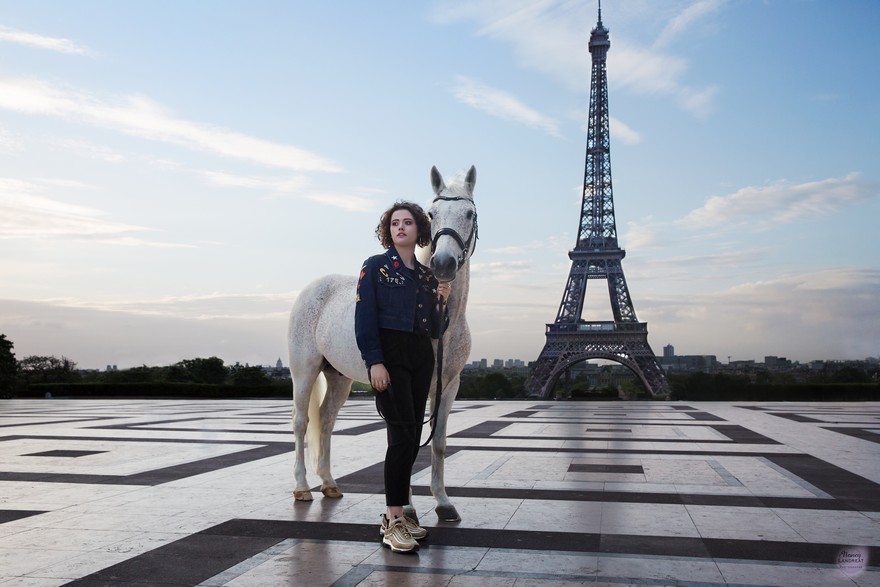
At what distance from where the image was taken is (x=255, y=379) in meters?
42.1

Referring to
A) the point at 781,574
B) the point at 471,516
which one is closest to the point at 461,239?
the point at 471,516

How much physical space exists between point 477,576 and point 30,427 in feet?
31.7

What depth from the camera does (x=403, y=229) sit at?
12.1 feet

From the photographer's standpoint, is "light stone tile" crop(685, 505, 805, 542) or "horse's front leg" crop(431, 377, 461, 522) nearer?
"light stone tile" crop(685, 505, 805, 542)

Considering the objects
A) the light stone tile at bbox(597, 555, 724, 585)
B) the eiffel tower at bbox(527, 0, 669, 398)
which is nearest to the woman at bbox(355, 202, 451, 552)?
the light stone tile at bbox(597, 555, 724, 585)

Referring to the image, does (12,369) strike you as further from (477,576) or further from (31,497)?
(477,576)

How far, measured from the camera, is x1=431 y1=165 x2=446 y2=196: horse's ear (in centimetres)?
372

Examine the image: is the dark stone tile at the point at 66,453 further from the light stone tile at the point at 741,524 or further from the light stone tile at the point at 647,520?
the light stone tile at the point at 741,524

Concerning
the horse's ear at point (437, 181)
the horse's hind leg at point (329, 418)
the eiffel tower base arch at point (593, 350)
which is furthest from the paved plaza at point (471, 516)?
the eiffel tower base arch at point (593, 350)

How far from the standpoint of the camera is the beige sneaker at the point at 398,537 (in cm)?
330

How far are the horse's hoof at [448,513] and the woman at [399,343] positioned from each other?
0.41 meters

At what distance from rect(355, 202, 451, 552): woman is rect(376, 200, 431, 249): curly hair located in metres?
0.06

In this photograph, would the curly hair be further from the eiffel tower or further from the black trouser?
the eiffel tower

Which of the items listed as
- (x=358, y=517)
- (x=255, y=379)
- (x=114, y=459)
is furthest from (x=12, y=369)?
(x=358, y=517)
